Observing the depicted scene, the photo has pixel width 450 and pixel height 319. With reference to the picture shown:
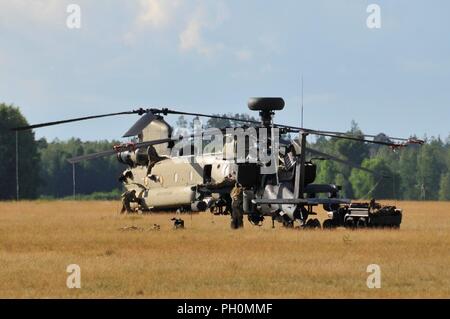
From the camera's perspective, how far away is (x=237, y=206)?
35.4 meters

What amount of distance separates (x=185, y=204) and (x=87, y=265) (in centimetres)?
1962

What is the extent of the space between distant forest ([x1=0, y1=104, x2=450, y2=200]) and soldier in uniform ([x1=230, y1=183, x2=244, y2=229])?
7087cm

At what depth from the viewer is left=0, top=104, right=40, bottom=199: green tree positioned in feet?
341

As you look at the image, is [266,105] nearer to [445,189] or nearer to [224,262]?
[224,262]

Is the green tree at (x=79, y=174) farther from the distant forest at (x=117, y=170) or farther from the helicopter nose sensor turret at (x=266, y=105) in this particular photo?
the helicopter nose sensor turret at (x=266, y=105)

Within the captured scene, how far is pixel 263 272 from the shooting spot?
2184 cm

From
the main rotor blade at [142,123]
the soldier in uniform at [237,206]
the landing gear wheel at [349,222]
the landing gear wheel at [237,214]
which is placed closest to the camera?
the landing gear wheel at [349,222]

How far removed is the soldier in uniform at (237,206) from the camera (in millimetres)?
35125

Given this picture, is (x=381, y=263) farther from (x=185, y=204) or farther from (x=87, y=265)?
(x=185, y=204)

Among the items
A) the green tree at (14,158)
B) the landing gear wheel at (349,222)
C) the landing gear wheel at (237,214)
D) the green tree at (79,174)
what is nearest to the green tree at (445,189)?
the green tree at (79,174)

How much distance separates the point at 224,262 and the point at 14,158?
8267 cm

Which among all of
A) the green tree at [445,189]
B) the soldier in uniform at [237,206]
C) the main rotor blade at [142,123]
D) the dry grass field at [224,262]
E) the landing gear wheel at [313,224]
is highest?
the main rotor blade at [142,123]

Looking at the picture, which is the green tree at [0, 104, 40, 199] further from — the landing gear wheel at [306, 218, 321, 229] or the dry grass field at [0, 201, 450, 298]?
the landing gear wheel at [306, 218, 321, 229]
